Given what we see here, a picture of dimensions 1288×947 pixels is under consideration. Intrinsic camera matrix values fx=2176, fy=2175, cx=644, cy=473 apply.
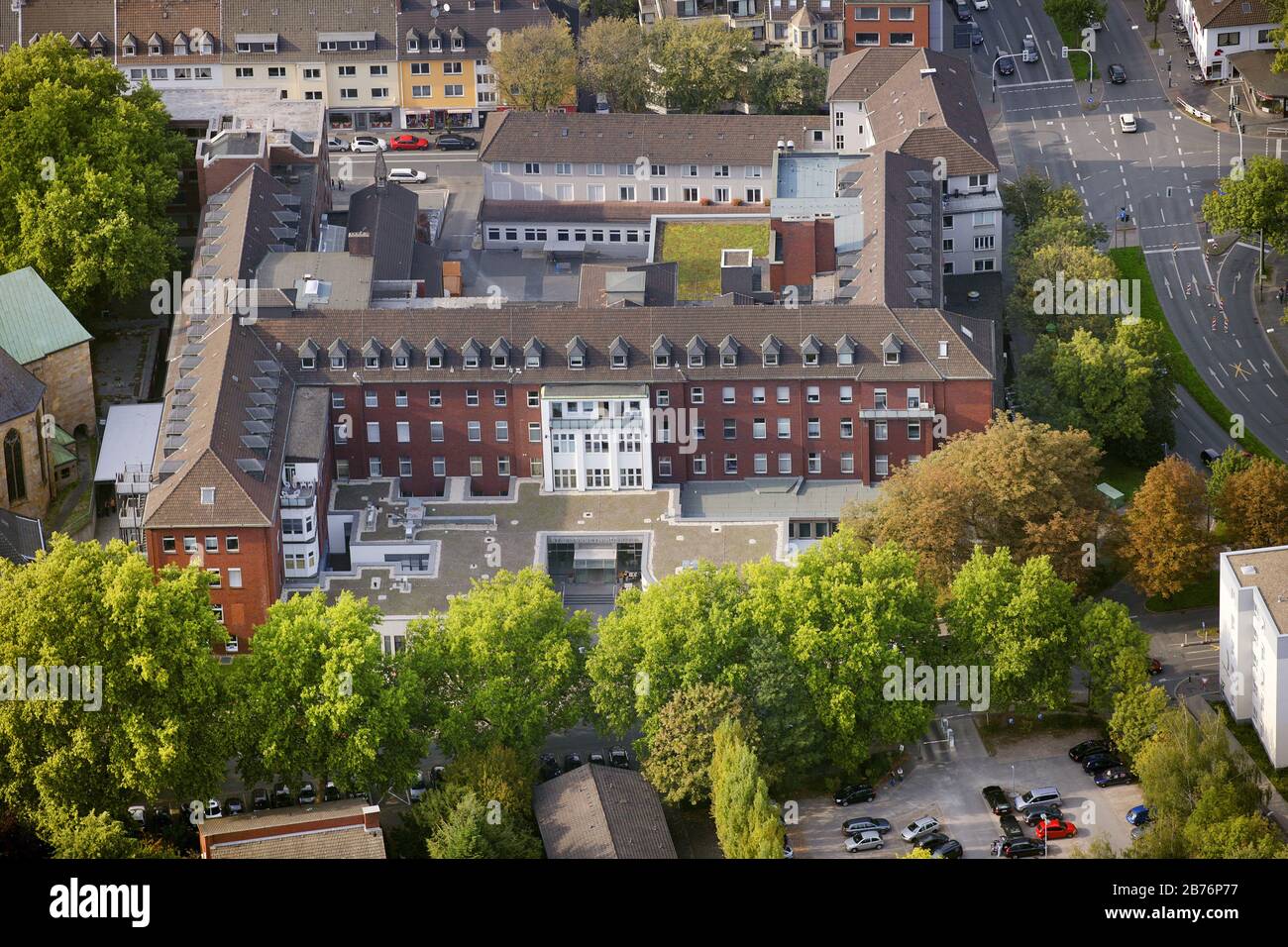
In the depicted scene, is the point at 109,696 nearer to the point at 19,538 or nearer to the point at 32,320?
the point at 19,538

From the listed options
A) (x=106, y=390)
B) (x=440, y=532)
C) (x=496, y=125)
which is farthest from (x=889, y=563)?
(x=496, y=125)

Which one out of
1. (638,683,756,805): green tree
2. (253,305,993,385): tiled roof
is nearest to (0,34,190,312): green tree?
(253,305,993,385): tiled roof

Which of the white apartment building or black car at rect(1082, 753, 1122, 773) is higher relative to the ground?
the white apartment building

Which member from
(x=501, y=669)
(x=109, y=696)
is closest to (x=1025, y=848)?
(x=501, y=669)

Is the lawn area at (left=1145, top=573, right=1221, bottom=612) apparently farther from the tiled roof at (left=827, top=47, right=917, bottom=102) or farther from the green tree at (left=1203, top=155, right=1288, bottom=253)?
the tiled roof at (left=827, top=47, right=917, bottom=102)

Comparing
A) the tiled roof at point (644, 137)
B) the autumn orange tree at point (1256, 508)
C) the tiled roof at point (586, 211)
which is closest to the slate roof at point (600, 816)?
the autumn orange tree at point (1256, 508)

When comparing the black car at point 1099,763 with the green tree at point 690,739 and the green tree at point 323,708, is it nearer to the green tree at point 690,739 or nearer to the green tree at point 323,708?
the green tree at point 690,739

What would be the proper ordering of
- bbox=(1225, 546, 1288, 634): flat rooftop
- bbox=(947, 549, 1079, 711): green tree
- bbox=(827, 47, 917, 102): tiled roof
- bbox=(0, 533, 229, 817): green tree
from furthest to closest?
bbox=(827, 47, 917, 102): tiled roof, bbox=(947, 549, 1079, 711): green tree, bbox=(1225, 546, 1288, 634): flat rooftop, bbox=(0, 533, 229, 817): green tree
